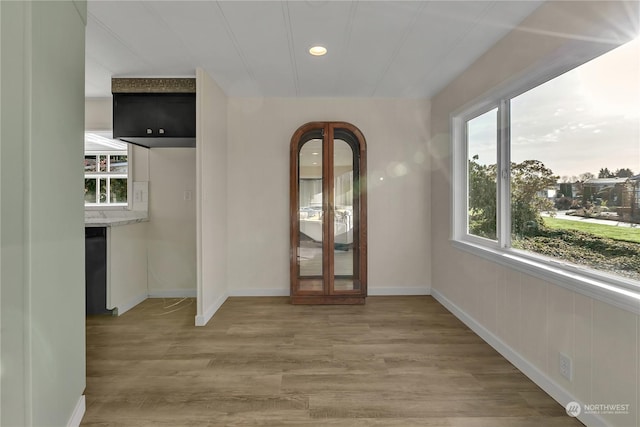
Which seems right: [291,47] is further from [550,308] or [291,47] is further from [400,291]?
[400,291]

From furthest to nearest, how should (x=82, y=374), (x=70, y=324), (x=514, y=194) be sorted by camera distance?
(x=514, y=194)
(x=82, y=374)
(x=70, y=324)

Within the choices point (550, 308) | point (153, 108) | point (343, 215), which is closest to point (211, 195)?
point (153, 108)

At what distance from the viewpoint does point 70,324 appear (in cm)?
158

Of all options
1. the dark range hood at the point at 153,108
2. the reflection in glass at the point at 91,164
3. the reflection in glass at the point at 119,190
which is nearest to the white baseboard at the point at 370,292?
the reflection in glass at the point at 119,190

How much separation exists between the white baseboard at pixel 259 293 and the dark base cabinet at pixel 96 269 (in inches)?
51.6

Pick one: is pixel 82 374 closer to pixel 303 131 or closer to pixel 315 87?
pixel 303 131

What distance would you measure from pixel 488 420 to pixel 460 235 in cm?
197

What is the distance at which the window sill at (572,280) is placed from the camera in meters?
1.50

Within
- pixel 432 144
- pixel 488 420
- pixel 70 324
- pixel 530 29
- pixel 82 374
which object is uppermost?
pixel 530 29

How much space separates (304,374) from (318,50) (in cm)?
246

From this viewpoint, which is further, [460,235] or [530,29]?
[460,235]

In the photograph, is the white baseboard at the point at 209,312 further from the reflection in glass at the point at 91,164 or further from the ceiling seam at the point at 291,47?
the ceiling seam at the point at 291,47

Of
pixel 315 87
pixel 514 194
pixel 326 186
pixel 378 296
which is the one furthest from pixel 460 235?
pixel 315 87

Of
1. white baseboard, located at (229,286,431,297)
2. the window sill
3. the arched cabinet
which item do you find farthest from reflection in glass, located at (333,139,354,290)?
the window sill
